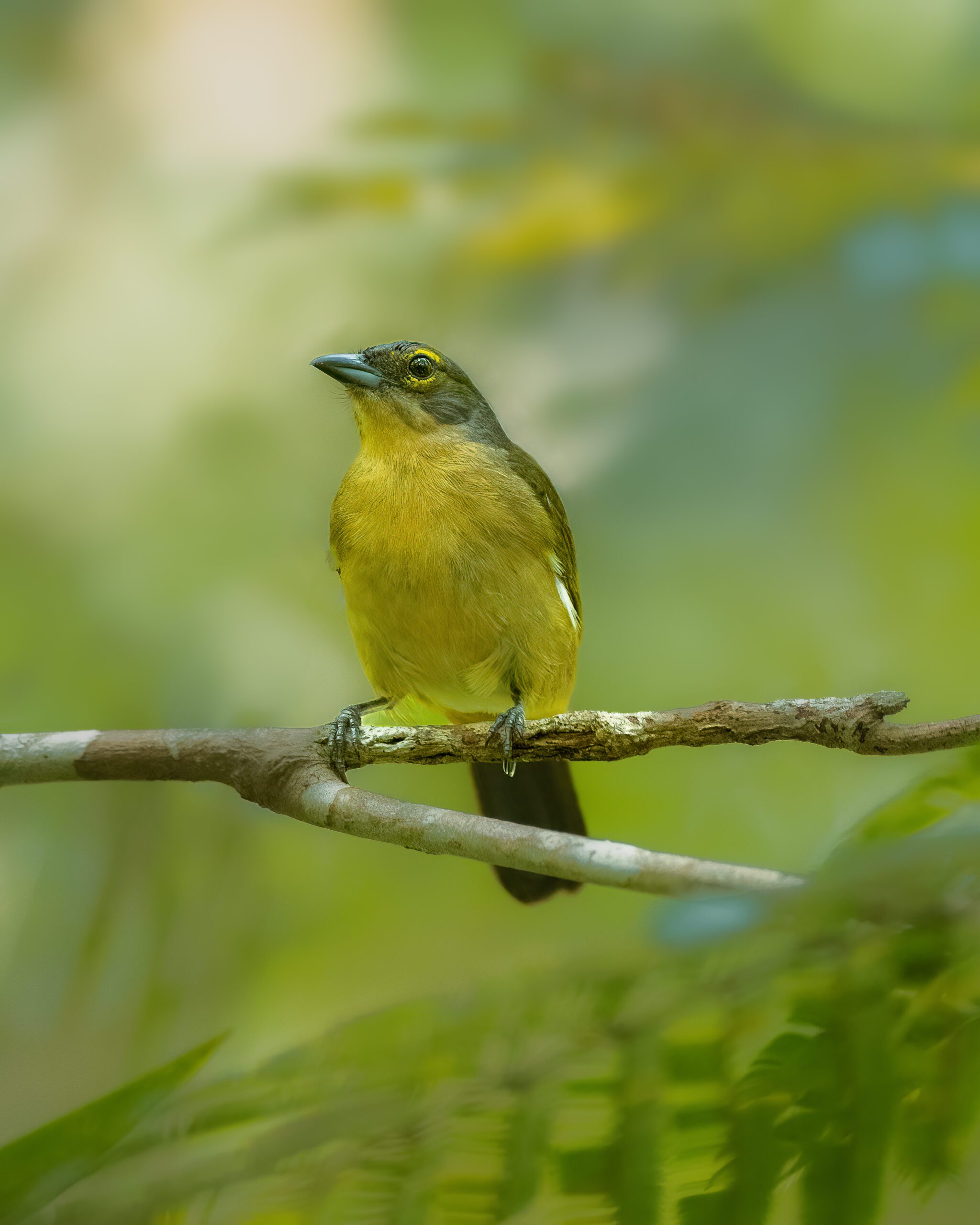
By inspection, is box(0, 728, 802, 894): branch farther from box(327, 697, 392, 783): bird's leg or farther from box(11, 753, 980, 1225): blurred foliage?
box(11, 753, 980, 1225): blurred foliage

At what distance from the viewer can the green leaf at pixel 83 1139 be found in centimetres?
73

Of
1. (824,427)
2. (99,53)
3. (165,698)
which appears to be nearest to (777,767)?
(824,427)

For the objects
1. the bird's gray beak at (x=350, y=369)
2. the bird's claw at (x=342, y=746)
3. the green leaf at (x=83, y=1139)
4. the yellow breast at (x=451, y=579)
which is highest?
the bird's gray beak at (x=350, y=369)

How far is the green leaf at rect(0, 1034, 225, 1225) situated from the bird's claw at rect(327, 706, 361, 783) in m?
0.63

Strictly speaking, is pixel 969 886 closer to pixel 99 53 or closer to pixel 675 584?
pixel 675 584

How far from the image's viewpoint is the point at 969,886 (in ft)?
1.70

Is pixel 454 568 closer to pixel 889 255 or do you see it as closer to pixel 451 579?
pixel 451 579

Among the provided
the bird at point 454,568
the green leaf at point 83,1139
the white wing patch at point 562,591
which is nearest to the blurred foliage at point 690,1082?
the green leaf at point 83,1139

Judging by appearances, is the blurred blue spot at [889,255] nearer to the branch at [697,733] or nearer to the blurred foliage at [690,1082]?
the branch at [697,733]

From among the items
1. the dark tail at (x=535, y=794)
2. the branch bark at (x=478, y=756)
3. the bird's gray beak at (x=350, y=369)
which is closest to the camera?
the branch bark at (x=478, y=756)

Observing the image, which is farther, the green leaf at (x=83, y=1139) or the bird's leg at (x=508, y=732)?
the bird's leg at (x=508, y=732)

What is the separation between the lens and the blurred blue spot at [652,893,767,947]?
57 centimetres

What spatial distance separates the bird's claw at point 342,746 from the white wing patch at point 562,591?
576mm

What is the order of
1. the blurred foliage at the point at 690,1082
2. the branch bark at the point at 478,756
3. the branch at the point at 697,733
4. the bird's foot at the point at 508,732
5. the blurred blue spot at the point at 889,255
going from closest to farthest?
the blurred foliage at the point at 690,1082, the branch bark at the point at 478,756, the branch at the point at 697,733, the bird's foot at the point at 508,732, the blurred blue spot at the point at 889,255
